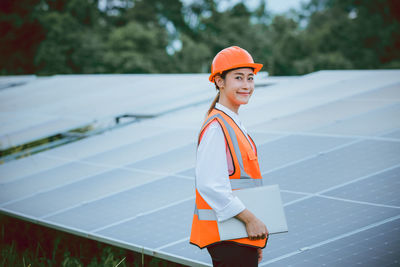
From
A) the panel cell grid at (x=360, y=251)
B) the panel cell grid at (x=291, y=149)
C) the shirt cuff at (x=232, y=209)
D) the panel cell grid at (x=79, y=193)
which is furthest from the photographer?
the panel cell grid at (x=79, y=193)

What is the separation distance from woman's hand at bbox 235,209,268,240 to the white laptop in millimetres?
47

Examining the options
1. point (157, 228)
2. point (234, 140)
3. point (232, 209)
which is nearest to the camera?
point (232, 209)

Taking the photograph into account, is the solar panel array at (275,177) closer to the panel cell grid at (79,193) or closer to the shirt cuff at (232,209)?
the panel cell grid at (79,193)

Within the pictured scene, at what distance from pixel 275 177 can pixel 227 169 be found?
2731mm

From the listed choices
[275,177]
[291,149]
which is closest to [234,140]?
[275,177]

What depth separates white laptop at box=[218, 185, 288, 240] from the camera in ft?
9.37

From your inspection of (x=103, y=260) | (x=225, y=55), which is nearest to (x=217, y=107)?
(x=225, y=55)

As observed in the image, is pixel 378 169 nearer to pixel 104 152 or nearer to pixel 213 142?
pixel 213 142

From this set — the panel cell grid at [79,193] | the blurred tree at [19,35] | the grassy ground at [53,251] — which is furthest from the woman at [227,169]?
the blurred tree at [19,35]

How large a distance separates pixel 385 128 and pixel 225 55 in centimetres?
394

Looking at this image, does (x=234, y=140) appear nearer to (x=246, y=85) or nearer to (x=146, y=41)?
(x=246, y=85)

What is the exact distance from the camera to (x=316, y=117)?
7.48m

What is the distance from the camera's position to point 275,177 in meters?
5.47

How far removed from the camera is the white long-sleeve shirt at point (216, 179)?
2789 mm
